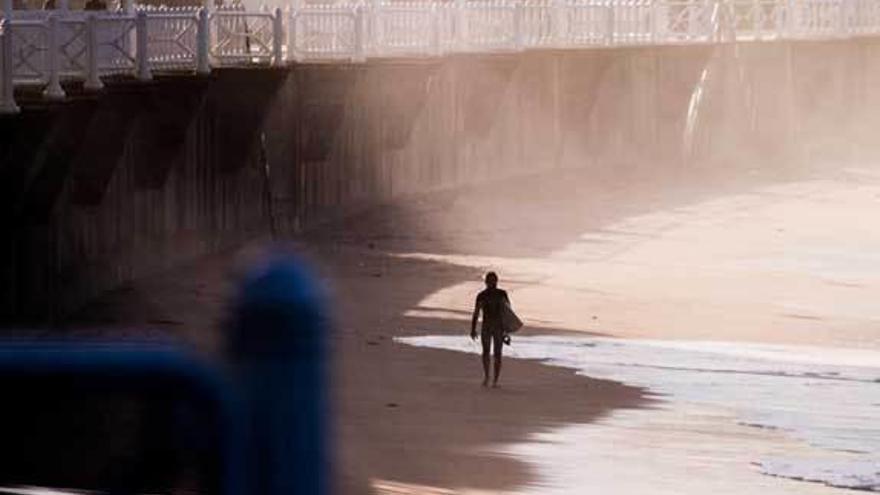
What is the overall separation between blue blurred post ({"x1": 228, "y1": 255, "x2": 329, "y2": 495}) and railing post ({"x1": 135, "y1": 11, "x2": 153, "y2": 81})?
90.8 feet

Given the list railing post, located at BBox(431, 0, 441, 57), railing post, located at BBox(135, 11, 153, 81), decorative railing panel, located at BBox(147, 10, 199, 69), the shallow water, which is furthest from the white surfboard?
railing post, located at BBox(431, 0, 441, 57)

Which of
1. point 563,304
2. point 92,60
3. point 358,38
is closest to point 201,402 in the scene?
point 92,60

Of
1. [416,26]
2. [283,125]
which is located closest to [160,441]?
[283,125]

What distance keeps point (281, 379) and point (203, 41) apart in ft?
100

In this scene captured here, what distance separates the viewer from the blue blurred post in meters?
2.07

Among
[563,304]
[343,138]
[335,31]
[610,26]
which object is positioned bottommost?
[563,304]

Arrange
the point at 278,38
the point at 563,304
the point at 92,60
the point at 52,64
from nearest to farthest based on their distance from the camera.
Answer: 1. the point at 52,64
2. the point at 92,60
3. the point at 563,304
4. the point at 278,38

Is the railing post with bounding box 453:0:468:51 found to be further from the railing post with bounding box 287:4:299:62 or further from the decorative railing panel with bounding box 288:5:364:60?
the railing post with bounding box 287:4:299:62

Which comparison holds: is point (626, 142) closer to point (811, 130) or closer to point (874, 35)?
point (811, 130)

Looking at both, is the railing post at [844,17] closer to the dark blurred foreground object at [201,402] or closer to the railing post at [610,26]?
the railing post at [610,26]

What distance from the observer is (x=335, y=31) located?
1543 inches

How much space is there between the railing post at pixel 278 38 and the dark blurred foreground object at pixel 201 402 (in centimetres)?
3369

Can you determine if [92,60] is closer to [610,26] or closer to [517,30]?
[517,30]

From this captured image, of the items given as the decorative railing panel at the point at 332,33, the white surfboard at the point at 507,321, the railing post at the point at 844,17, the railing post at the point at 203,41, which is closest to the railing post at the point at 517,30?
the decorative railing panel at the point at 332,33
